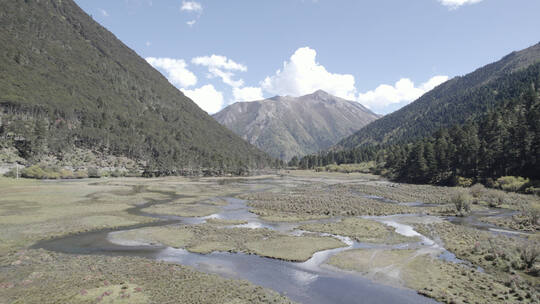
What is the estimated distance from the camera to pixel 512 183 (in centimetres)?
8769

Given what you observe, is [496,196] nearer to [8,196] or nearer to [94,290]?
[94,290]

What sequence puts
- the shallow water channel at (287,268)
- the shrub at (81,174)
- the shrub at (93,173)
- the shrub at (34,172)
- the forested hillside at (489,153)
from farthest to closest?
the shrub at (93,173) → the shrub at (81,174) → the shrub at (34,172) → the forested hillside at (489,153) → the shallow water channel at (287,268)

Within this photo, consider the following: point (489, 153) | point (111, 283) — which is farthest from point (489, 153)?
point (111, 283)

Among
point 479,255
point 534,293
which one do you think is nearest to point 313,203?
point 479,255

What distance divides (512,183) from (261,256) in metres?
90.1

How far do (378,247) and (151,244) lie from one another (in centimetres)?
→ 3069

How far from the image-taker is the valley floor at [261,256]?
25.4 meters

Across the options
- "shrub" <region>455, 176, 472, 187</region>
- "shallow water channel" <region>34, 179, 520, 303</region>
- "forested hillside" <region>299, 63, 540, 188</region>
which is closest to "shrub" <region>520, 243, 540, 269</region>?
"shallow water channel" <region>34, 179, 520, 303</region>

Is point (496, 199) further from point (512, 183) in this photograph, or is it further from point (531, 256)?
point (531, 256)

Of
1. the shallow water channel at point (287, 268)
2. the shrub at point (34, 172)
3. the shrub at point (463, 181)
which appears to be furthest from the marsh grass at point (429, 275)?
the shrub at point (34, 172)

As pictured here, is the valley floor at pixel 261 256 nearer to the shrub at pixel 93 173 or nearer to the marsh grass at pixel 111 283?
the marsh grass at pixel 111 283

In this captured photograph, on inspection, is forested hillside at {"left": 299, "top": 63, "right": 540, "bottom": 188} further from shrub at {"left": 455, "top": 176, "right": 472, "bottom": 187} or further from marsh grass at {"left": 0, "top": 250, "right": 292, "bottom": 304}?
marsh grass at {"left": 0, "top": 250, "right": 292, "bottom": 304}

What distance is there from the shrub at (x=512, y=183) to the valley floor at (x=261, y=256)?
28.3 metres

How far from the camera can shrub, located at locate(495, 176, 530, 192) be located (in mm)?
85669
